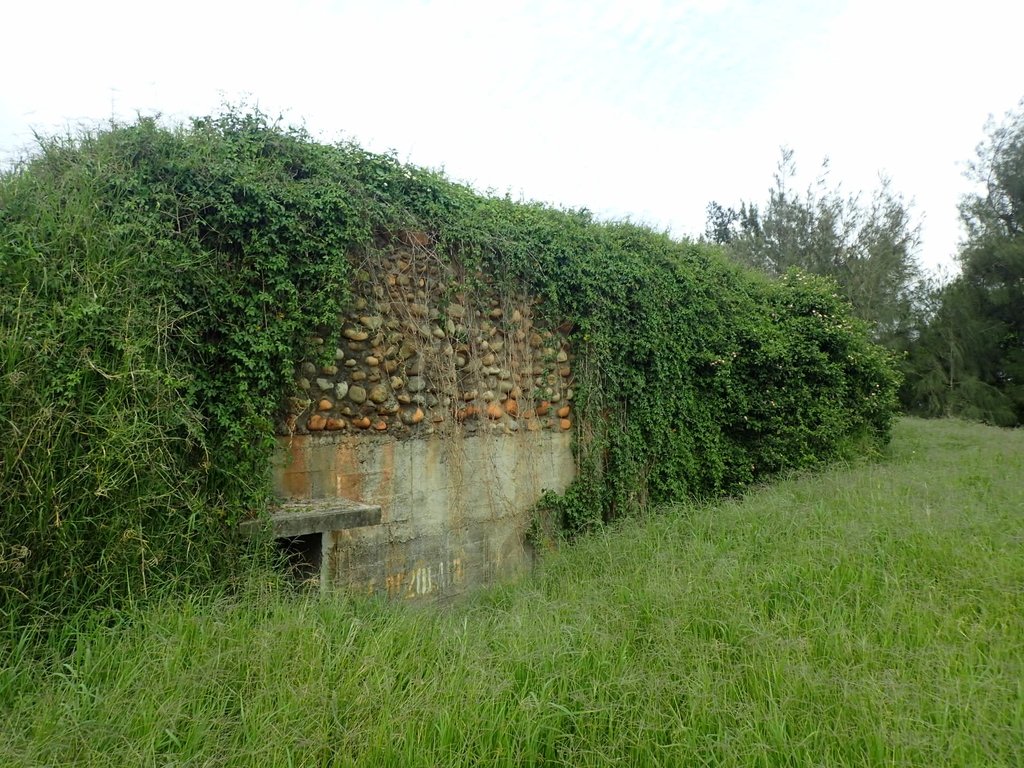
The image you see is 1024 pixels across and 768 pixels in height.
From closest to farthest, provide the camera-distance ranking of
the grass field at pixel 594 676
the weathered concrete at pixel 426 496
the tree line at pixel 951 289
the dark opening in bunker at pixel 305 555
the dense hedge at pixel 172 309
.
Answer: the grass field at pixel 594 676 → the dense hedge at pixel 172 309 → the dark opening in bunker at pixel 305 555 → the weathered concrete at pixel 426 496 → the tree line at pixel 951 289

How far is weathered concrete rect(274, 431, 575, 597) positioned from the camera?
14.0 feet

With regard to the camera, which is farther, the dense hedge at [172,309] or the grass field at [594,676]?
the dense hedge at [172,309]

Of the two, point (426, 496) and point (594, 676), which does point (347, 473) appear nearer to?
point (426, 496)

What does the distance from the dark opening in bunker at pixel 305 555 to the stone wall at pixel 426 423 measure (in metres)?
0.09

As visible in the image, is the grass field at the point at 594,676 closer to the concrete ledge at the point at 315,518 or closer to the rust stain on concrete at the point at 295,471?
the concrete ledge at the point at 315,518

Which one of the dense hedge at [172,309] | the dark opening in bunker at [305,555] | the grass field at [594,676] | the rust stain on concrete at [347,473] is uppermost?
the dense hedge at [172,309]

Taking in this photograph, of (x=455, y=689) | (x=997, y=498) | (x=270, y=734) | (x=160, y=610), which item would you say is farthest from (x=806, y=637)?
(x=997, y=498)

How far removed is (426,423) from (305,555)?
1.35m

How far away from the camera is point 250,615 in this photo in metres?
3.06

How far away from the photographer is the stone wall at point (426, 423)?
4312 millimetres

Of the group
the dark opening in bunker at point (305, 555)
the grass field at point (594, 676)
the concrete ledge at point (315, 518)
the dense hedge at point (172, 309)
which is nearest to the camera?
the grass field at point (594, 676)

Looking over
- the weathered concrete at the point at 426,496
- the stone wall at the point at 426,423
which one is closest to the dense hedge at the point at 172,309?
the stone wall at the point at 426,423

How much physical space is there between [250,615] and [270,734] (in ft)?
2.75

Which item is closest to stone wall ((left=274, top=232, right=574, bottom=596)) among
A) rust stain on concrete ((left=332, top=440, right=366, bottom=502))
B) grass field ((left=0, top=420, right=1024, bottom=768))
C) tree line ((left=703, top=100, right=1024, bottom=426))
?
rust stain on concrete ((left=332, top=440, right=366, bottom=502))
